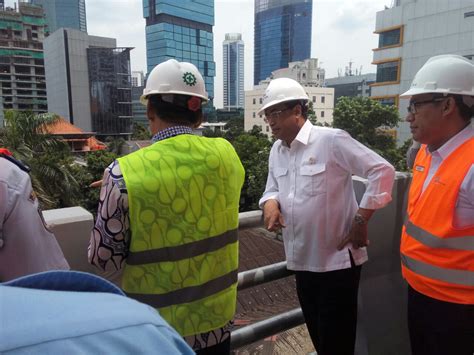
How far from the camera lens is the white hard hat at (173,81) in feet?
4.83

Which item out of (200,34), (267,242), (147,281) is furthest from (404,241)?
(200,34)

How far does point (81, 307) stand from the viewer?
42cm

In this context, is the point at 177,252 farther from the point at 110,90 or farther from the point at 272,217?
the point at 110,90

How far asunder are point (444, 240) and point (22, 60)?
7640 cm

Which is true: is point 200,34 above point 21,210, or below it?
above

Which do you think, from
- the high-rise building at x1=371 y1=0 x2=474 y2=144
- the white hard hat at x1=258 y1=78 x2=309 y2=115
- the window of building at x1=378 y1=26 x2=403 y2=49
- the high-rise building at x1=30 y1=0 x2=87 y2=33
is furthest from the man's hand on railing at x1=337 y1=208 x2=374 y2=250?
the high-rise building at x1=30 y1=0 x2=87 y2=33

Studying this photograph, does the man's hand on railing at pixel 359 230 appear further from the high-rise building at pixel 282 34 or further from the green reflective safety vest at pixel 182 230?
the high-rise building at pixel 282 34

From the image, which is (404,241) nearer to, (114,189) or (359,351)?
(359,351)

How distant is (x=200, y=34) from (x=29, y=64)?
36.1 m

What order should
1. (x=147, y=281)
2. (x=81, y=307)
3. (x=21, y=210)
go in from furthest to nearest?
1. (x=147, y=281)
2. (x=21, y=210)
3. (x=81, y=307)

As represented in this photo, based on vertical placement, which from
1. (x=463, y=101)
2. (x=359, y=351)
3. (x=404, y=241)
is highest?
(x=463, y=101)

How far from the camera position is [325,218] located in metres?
1.90

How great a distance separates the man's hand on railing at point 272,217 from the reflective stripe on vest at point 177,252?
0.49m

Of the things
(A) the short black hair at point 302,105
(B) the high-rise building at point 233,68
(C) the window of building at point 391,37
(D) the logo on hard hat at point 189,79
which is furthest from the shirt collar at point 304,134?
(B) the high-rise building at point 233,68
